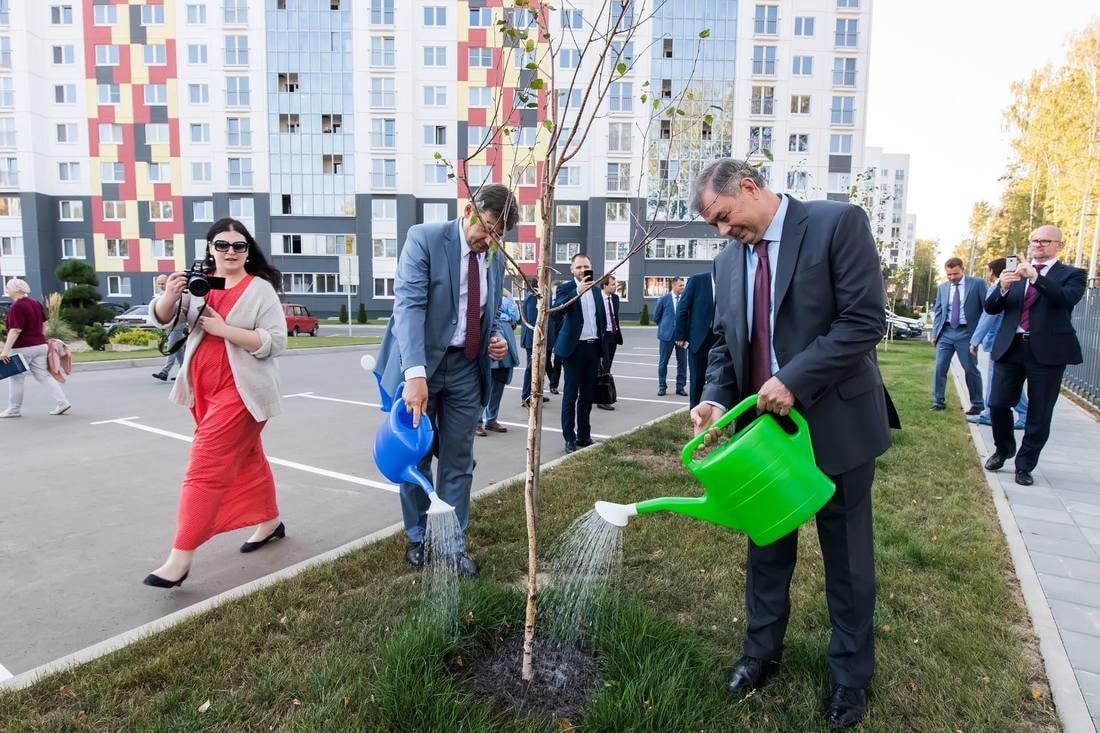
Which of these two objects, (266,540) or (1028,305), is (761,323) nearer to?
(266,540)

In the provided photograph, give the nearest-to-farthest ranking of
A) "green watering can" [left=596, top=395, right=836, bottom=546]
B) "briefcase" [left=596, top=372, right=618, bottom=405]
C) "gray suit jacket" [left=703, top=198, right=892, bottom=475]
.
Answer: "green watering can" [left=596, top=395, right=836, bottom=546], "gray suit jacket" [left=703, top=198, right=892, bottom=475], "briefcase" [left=596, top=372, right=618, bottom=405]

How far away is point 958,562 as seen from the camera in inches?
156

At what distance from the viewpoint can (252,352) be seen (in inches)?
153

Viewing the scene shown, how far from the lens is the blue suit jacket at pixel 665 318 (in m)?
12.1

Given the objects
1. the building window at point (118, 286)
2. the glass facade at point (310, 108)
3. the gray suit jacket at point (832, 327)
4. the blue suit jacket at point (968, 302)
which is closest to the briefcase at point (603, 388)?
the gray suit jacket at point (832, 327)

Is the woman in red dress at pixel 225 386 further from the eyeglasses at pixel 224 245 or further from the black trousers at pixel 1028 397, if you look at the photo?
the black trousers at pixel 1028 397

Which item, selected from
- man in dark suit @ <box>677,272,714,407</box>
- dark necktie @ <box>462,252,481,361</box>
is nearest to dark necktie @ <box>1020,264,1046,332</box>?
man in dark suit @ <box>677,272,714,407</box>

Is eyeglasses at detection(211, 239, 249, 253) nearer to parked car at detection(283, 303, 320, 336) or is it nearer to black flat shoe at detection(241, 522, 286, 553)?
black flat shoe at detection(241, 522, 286, 553)

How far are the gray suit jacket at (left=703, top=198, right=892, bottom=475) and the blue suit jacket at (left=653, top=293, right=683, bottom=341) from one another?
31.4 feet

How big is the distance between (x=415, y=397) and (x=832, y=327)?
75.6 inches

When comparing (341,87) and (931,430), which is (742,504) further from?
(341,87)

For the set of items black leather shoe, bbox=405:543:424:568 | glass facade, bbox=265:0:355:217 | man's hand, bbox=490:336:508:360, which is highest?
glass facade, bbox=265:0:355:217

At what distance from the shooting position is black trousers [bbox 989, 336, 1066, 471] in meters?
5.71

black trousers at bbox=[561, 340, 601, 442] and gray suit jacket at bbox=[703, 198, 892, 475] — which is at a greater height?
gray suit jacket at bbox=[703, 198, 892, 475]
